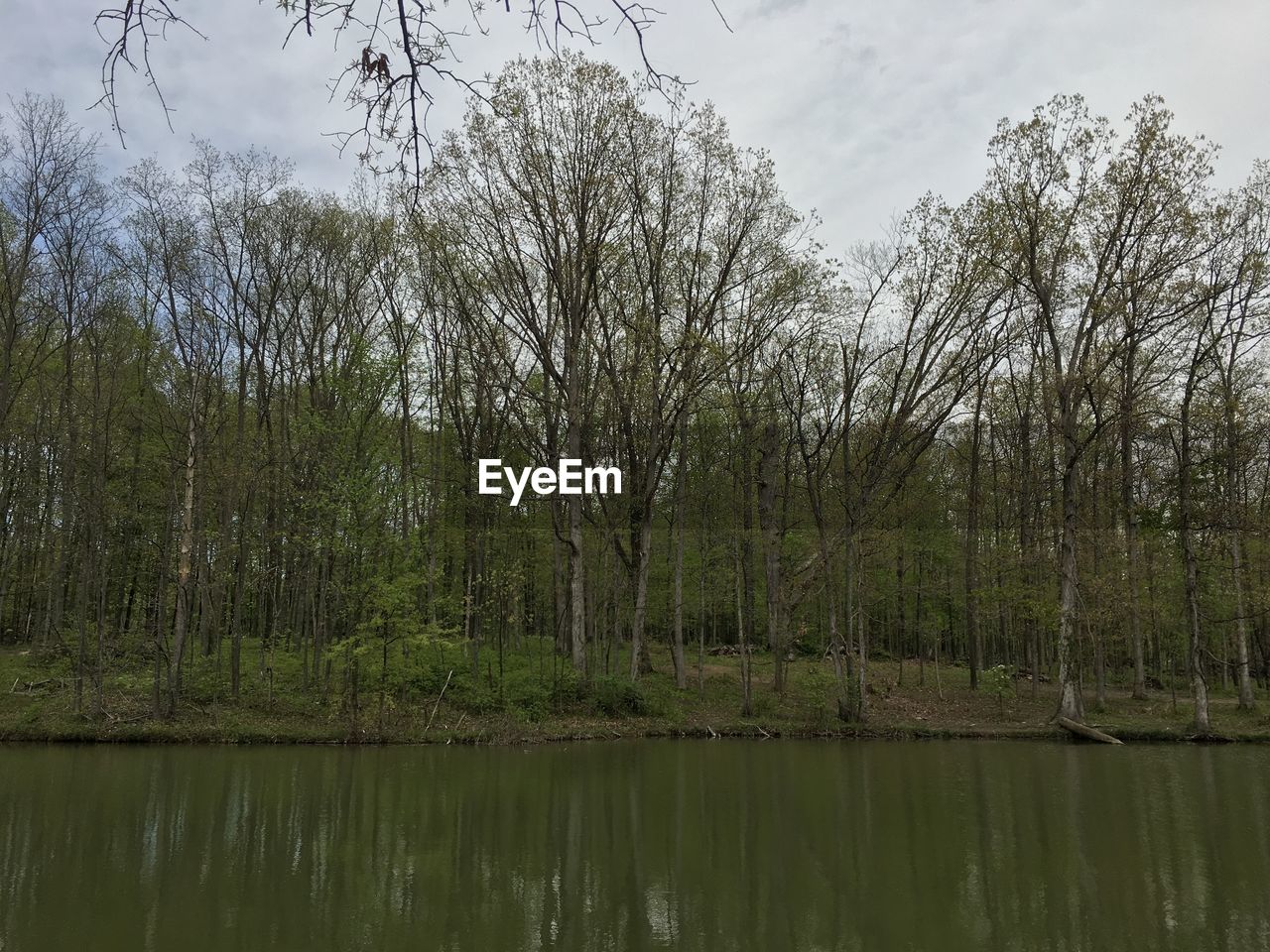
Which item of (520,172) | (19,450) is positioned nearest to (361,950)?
(520,172)

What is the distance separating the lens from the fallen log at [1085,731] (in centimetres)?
1953

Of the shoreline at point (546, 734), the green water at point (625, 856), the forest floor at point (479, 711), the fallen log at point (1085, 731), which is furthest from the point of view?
the fallen log at point (1085, 731)

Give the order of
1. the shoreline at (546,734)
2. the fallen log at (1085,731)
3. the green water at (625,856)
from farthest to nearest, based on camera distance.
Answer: the fallen log at (1085,731), the shoreline at (546,734), the green water at (625,856)

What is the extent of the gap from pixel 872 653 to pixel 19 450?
34236 mm

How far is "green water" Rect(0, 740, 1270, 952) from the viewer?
638 centimetres

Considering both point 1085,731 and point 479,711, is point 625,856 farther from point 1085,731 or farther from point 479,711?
point 1085,731

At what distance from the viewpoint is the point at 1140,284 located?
21516 mm

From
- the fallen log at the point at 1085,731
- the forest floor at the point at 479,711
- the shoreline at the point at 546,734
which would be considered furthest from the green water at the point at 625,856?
the fallen log at the point at 1085,731

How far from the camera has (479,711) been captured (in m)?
20.6

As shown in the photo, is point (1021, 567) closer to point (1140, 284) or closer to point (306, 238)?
point (1140, 284)

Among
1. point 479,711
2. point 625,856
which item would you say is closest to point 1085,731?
point 479,711

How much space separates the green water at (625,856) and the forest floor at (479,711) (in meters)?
2.99

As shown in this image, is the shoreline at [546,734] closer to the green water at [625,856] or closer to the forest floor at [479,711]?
the forest floor at [479,711]

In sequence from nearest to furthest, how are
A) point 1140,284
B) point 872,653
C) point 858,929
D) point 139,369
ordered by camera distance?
1. point 858,929
2. point 1140,284
3. point 139,369
4. point 872,653
